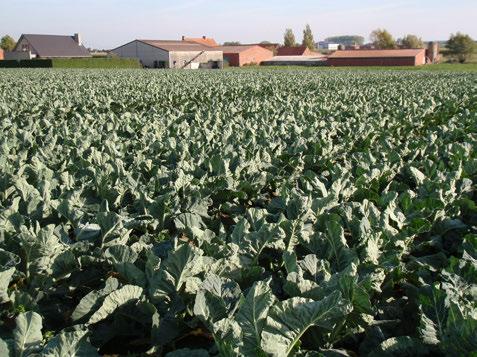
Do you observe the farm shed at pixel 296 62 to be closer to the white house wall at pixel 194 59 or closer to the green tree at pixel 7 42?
the white house wall at pixel 194 59

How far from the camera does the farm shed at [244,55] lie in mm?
87688

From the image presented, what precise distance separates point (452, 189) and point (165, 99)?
15.3 metres

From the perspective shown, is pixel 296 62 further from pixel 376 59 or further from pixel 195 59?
pixel 195 59

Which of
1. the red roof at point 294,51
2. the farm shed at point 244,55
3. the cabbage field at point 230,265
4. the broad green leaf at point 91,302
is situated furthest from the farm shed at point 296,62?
the broad green leaf at point 91,302

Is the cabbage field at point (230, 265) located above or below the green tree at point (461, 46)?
below

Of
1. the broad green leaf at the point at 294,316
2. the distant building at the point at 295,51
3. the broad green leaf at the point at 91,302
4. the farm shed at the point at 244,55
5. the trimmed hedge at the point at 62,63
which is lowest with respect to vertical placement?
the broad green leaf at the point at 91,302

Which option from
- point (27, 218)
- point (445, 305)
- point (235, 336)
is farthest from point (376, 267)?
point (27, 218)

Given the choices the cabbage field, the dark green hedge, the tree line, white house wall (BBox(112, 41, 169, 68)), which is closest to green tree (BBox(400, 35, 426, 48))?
the tree line

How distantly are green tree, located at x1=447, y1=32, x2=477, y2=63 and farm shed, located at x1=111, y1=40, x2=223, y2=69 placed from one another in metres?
47.8

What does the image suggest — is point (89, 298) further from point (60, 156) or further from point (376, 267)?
point (60, 156)

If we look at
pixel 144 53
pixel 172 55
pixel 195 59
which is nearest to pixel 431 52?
pixel 195 59

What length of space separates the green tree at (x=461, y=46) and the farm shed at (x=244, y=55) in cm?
3663

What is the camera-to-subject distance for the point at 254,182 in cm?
517

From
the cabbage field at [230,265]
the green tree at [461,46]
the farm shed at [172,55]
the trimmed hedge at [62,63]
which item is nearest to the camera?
the cabbage field at [230,265]
